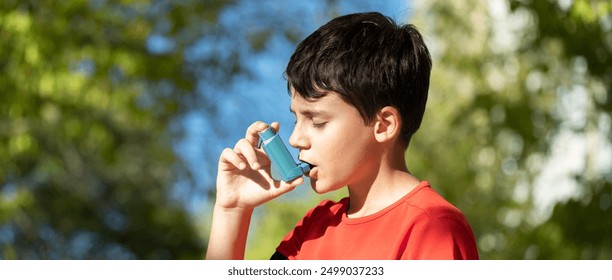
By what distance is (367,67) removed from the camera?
1.82 m

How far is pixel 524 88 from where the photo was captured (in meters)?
7.79

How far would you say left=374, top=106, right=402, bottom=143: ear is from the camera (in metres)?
1.81

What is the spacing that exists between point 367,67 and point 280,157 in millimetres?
263

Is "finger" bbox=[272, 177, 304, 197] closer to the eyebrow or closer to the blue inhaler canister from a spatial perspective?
the blue inhaler canister

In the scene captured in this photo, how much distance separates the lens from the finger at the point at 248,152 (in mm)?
1856

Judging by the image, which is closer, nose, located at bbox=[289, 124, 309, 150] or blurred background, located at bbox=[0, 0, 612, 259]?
nose, located at bbox=[289, 124, 309, 150]

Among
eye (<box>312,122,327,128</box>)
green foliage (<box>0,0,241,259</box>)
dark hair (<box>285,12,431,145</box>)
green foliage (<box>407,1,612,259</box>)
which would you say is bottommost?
eye (<box>312,122,327,128</box>)

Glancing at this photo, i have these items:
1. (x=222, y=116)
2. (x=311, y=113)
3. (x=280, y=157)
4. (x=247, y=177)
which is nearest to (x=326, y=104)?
(x=311, y=113)

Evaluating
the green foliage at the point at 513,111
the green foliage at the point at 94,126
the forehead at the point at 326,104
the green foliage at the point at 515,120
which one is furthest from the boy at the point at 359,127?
the green foliage at the point at 94,126

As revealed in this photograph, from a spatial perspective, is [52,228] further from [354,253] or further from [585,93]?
[354,253]

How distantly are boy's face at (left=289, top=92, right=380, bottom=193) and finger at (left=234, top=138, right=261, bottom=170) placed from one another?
9cm

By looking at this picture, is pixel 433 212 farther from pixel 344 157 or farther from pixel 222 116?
pixel 222 116

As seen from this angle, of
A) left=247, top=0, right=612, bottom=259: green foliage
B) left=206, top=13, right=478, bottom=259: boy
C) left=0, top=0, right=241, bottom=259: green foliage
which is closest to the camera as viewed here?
left=206, top=13, right=478, bottom=259: boy

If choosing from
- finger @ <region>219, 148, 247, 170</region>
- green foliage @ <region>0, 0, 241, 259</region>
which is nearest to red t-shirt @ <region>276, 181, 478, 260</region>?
finger @ <region>219, 148, 247, 170</region>
